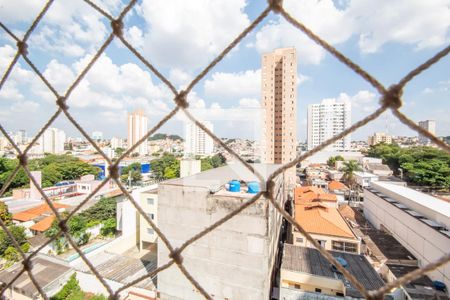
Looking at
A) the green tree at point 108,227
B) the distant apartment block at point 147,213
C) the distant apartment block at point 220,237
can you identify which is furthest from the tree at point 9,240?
the distant apartment block at point 220,237

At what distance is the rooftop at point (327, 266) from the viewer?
378 cm

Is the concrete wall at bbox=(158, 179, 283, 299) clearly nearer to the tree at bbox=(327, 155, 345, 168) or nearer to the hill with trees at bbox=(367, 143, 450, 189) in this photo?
the hill with trees at bbox=(367, 143, 450, 189)

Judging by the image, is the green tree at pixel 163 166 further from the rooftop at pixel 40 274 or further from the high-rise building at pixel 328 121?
the high-rise building at pixel 328 121

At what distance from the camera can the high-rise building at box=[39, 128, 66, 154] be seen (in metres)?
29.2

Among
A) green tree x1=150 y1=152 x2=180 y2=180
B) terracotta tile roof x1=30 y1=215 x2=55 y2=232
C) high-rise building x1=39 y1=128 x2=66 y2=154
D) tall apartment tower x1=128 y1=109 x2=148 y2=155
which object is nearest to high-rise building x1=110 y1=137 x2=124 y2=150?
high-rise building x1=39 y1=128 x2=66 y2=154

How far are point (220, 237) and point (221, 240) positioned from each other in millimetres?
53

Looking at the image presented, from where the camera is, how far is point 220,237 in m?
3.63

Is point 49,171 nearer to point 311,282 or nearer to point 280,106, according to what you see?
point 280,106

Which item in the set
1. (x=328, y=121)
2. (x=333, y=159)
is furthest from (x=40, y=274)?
(x=328, y=121)

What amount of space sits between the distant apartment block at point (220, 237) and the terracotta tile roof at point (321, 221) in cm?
269

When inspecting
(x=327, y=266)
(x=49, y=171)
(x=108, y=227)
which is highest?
(x=49, y=171)

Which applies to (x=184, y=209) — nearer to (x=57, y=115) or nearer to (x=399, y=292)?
(x=57, y=115)

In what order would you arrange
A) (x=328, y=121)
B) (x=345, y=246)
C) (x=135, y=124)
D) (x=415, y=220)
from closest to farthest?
(x=345, y=246) < (x=415, y=220) < (x=135, y=124) < (x=328, y=121)

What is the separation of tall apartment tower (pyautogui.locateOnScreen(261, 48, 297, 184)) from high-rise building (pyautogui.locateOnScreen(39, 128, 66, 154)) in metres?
30.0
